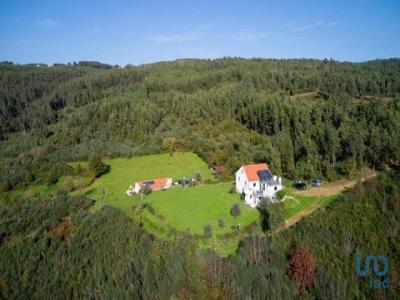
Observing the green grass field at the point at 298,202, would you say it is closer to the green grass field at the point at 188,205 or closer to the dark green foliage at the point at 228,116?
the green grass field at the point at 188,205

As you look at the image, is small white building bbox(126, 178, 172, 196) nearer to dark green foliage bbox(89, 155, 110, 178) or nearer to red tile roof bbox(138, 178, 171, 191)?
red tile roof bbox(138, 178, 171, 191)

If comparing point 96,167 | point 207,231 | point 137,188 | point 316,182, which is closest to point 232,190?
point 207,231

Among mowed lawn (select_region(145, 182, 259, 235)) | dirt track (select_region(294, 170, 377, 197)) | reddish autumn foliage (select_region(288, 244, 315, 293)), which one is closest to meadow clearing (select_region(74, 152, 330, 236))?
mowed lawn (select_region(145, 182, 259, 235))

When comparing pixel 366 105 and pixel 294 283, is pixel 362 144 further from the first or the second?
pixel 294 283

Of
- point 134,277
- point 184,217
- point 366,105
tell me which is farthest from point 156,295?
point 366,105

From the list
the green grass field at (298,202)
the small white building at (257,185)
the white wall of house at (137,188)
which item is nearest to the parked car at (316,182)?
the green grass field at (298,202)
